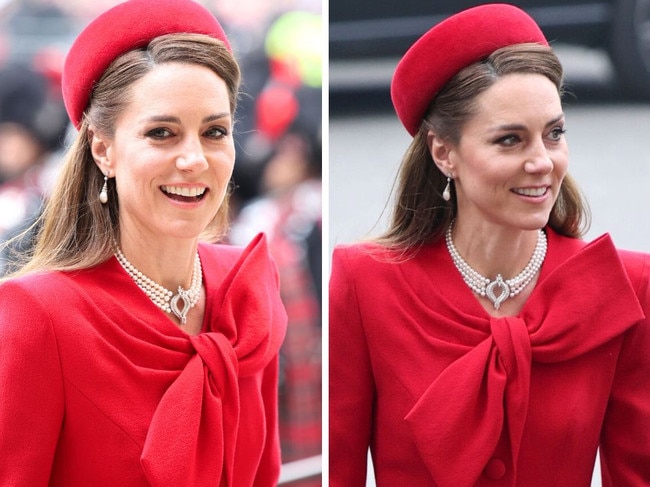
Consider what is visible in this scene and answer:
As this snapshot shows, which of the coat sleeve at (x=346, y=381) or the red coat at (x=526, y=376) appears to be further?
the coat sleeve at (x=346, y=381)

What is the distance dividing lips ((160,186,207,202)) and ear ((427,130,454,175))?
19.1 inches

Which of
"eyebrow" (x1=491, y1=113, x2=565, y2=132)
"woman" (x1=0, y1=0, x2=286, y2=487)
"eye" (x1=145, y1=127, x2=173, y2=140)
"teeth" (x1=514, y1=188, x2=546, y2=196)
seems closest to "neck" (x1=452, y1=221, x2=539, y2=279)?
"teeth" (x1=514, y1=188, x2=546, y2=196)

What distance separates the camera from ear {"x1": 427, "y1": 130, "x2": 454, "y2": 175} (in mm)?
2186

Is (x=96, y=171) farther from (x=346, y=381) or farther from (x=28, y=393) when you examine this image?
(x=346, y=381)

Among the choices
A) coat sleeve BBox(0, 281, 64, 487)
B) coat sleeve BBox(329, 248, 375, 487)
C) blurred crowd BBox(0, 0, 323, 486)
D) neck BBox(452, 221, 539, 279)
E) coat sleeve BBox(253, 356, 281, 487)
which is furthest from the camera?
blurred crowd BBox(0, 0, 323, 486)

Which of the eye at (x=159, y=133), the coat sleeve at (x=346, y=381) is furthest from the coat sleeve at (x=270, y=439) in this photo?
the eye at (x=159, y=133)

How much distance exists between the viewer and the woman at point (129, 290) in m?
1.99

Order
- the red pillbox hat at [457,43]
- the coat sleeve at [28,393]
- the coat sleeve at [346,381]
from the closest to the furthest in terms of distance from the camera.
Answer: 1. the coat sleeve at [28,393]
2. the red pillbox hat at [457,43]
3. the coat sleeve at [346,381]

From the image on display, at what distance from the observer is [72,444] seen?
6.64ft

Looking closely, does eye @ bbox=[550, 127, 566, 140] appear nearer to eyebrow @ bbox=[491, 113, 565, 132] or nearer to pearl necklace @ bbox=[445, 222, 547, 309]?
eyebrow @ bbox=[491, 113, 565, 132]

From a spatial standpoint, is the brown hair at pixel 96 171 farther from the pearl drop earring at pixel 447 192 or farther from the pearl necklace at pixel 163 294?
the pearl drop earring at pixel 447 192

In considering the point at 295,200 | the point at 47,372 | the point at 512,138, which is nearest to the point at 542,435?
the point at 512,138

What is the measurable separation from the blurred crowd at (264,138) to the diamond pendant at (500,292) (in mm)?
881

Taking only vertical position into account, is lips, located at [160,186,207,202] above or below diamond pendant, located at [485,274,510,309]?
above
